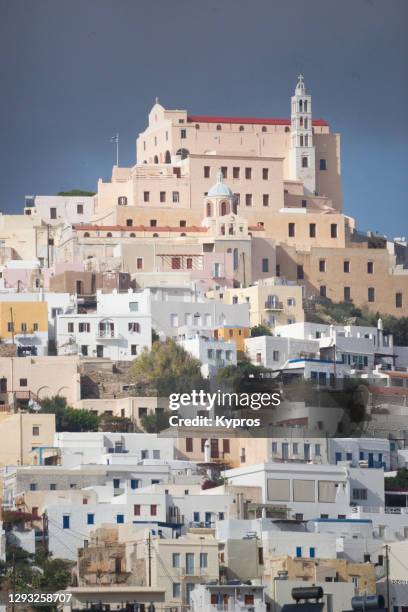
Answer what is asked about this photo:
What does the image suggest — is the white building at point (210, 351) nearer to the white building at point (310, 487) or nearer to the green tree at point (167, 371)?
the green tree at point (167, 371)

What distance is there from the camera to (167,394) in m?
44.2

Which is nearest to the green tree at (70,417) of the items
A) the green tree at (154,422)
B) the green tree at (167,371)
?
the green tree at (154,422)

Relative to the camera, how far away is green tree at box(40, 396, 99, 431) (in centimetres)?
4300

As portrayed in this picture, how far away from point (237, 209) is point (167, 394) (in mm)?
10159

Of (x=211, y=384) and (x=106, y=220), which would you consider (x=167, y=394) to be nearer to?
(x=211, y=384)

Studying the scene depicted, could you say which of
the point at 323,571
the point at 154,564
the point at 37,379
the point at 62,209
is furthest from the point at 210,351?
the point at 154,564

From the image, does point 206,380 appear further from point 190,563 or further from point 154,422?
point 190,563

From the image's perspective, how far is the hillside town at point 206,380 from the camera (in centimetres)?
3356

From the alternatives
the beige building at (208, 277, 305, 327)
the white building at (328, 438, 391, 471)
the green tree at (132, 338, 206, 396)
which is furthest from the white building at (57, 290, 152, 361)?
the white building at (328, 438, 391, 471)

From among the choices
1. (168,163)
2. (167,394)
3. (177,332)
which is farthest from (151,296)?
(168,163)

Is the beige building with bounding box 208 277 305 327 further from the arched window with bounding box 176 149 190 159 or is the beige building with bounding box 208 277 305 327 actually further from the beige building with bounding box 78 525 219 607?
the beige building with bounding box 78 525 219 607

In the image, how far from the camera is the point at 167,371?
4478cm

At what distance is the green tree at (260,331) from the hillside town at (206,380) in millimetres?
41

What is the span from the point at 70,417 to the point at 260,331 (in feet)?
20.8
